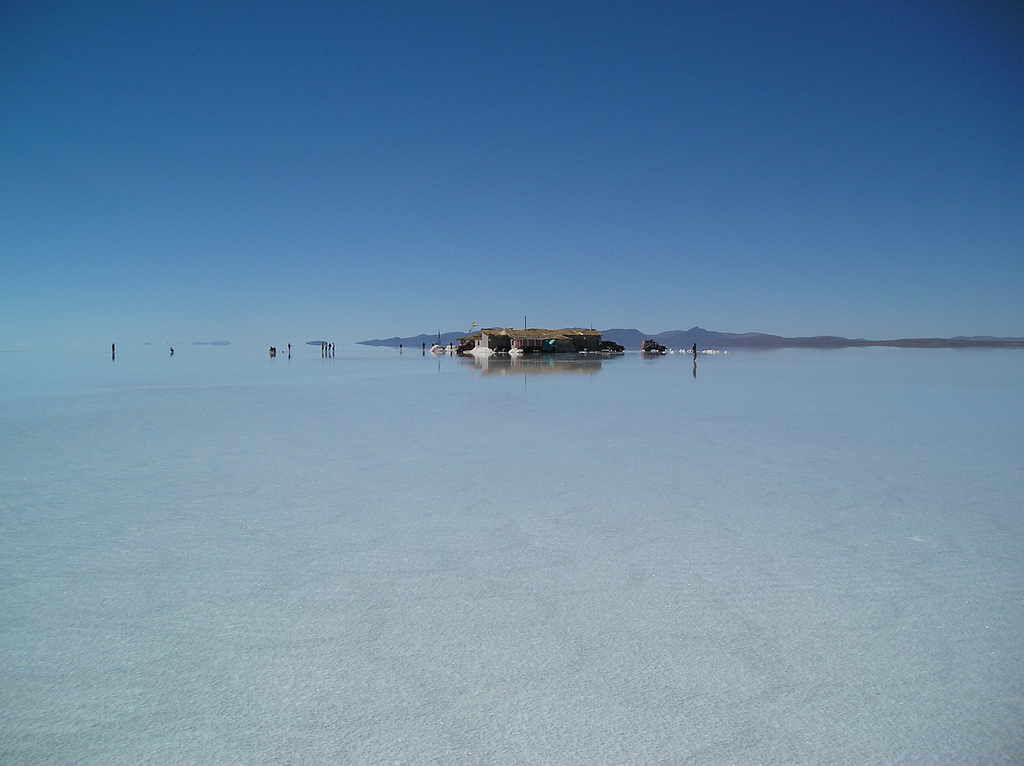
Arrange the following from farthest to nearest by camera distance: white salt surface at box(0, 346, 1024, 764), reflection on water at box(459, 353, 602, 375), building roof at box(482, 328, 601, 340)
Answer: building roof at box(482, 328, 601, 340) < reflection on water at box(459, 353, 602, 375) < white salt surface at box(0, 346, 1024, 764)

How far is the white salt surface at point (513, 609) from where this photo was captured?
2873mm

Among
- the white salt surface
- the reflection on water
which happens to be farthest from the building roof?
the white salt surface

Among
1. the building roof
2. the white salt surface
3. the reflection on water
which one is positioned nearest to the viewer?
the white salt surface

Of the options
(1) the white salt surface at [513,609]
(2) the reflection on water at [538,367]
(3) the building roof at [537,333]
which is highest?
(3) the building roof at [537,333]

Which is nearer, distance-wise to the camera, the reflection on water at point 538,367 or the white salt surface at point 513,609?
the white salt surface at point 513,609

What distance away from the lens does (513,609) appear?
4125 mm

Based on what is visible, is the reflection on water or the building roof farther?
the building roof

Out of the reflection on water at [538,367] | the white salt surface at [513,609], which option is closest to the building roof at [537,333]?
the reflection on water at [538,367]

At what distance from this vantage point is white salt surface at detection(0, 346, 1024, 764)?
113 inches

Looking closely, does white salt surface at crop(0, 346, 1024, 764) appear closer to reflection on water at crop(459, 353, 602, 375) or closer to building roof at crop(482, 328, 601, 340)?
reflection on water at crop(459, 353, 602, 375)

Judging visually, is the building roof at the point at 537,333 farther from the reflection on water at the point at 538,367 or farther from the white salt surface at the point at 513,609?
the white salt surface at the point at 513,609

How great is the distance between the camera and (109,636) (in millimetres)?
3762

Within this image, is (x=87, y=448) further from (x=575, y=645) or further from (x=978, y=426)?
(x=978, y=426)

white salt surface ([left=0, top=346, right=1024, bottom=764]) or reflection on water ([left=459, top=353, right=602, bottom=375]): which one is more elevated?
reflection on water ([left=459, top=353, right=602, bottom=375])
